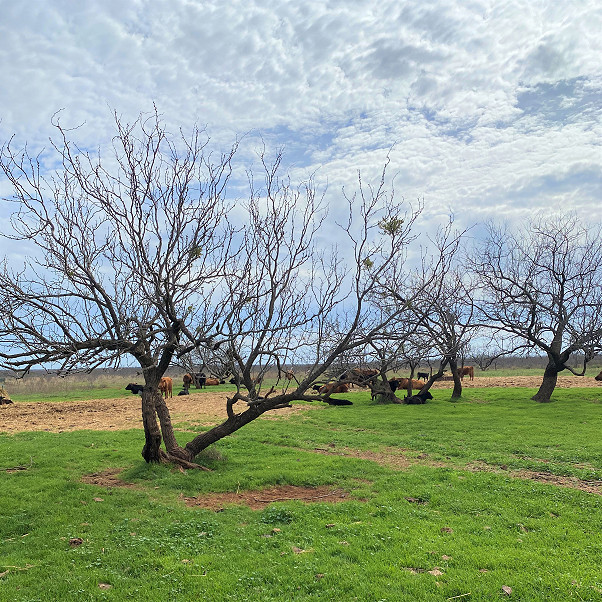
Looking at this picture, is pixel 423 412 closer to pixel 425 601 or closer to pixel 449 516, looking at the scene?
pixel 449 516

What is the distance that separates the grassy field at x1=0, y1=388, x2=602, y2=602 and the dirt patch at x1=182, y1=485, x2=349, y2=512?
0.22 meters

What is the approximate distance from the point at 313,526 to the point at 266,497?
2329 mm

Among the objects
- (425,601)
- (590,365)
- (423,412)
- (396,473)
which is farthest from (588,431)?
(590,365)

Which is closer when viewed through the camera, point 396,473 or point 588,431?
point 396,473

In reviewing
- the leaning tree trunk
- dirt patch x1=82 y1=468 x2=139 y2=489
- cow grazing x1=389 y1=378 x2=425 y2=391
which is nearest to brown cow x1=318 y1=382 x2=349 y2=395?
the leaning tree trunk

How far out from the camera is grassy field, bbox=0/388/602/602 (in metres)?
5.57

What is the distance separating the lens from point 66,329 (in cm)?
905

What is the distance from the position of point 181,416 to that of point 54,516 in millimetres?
15472

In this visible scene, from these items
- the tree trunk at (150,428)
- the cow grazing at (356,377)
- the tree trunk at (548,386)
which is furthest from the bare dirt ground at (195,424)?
the tree trunk at (548,386)

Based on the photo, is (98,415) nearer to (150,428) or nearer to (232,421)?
(150,428)

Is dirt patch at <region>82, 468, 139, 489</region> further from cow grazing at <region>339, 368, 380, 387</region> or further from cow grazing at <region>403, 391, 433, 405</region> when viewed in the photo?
cow grazing at <region>403, 391, 433, 405</region>

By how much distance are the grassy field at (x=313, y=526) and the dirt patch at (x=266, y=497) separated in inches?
8.6

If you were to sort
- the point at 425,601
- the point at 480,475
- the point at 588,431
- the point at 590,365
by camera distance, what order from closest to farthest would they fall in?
the point at 425,601 < the point at 480,475 < the point at 588,431 < the point at 590,365

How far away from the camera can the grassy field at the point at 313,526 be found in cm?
557
